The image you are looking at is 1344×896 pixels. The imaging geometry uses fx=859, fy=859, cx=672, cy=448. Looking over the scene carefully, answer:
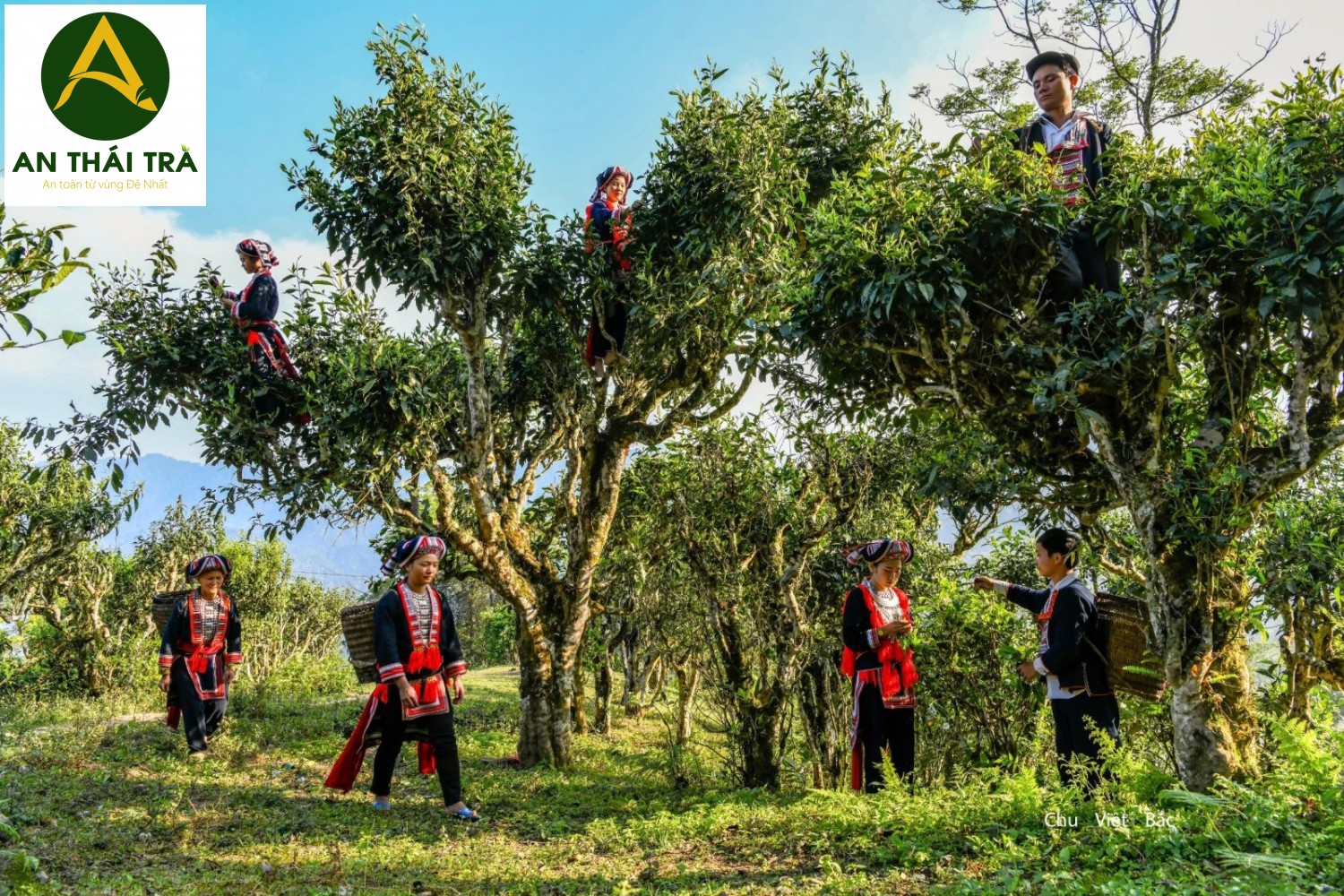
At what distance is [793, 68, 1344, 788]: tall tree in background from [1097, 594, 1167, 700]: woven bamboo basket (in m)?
0.33

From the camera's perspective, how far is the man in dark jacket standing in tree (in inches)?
218

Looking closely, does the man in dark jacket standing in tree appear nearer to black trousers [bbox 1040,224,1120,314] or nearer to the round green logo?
black trousers [bbox 1040,224,1120,314]

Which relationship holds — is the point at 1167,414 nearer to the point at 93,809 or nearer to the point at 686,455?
the point at 686,455

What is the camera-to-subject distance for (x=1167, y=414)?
18.8 ft

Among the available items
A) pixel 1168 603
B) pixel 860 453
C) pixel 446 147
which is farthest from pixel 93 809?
pixel 1168 603

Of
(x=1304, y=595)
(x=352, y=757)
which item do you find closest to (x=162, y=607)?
(x=352, y=757)

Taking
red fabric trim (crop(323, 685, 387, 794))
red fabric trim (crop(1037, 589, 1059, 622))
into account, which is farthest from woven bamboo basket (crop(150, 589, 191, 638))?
red fabric trim (crop(1037, 589, 1059, 622))

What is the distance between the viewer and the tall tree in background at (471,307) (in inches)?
343

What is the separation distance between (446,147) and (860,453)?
537cm

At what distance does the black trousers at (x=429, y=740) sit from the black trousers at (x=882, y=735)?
3441 mm

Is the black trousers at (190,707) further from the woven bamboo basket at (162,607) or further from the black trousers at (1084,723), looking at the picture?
the black trousers at (1084,723)

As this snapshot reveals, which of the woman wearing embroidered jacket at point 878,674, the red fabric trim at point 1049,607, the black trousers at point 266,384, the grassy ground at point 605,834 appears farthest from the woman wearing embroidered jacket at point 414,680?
the red fabric trim at point 1049,607

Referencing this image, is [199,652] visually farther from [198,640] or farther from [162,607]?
[162,607]

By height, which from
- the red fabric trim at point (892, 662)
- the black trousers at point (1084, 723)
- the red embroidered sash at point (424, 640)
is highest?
the red embroidered sash at point (424, 640)
